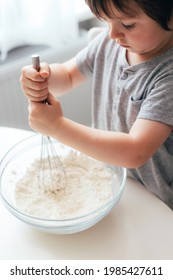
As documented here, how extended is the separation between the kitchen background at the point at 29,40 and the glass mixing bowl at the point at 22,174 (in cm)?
51

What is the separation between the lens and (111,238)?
0.69 metres

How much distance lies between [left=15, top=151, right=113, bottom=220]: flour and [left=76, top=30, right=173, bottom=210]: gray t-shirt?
0.37 feet

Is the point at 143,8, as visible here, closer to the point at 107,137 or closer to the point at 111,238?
the point at 107,137

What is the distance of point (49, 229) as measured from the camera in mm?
678

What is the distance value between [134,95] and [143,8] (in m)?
0.20

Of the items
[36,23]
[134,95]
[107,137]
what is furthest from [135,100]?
[36,23]

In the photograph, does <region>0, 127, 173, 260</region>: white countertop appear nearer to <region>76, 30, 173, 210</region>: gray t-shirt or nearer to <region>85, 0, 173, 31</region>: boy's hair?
<region>76, 30, 173, 210</region>: gray t-shirt

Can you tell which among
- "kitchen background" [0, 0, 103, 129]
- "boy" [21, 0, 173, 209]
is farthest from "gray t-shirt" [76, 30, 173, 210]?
"kitchen background" [0, 0, 103, 129]

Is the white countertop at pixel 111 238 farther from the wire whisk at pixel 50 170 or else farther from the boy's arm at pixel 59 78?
the boy's arm at pixel 59 78

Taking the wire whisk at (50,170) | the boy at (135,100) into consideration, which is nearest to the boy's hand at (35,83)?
the boy at (135,100)

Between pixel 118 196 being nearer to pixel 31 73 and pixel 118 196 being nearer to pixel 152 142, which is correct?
pixel 152 142
